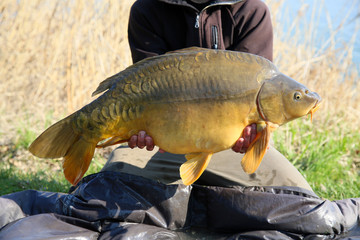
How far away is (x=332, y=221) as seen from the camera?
5.74 feet

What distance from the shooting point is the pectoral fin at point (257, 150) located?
149 centimetres

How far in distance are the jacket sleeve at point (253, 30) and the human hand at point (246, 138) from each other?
0.66 m

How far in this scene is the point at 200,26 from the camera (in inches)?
82.7

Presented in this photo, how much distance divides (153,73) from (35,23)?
2.37 metres

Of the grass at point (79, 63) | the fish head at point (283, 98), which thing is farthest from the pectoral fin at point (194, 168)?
the grass at point (79, 63)

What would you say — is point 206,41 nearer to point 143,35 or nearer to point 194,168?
point 143,35

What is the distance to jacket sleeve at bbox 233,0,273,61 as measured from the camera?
2129mm

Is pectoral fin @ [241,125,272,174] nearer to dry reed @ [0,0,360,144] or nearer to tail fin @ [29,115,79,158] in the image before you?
tail fin @ [29,115,79,158]

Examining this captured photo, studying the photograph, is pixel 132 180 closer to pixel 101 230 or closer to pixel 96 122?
pixel 101 230

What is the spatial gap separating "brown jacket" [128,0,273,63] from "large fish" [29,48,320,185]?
60 cm

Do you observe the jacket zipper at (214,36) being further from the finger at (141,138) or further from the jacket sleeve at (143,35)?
the finger at (141,138)

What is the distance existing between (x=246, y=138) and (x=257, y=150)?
6cm

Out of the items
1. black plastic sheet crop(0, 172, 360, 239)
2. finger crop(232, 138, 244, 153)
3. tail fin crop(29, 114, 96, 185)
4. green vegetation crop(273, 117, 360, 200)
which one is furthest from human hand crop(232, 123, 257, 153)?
green vegetation crop(273, 117, 360, 200)

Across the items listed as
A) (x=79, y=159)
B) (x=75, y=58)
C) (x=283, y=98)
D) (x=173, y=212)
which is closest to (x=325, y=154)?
(x=173, y=212)
